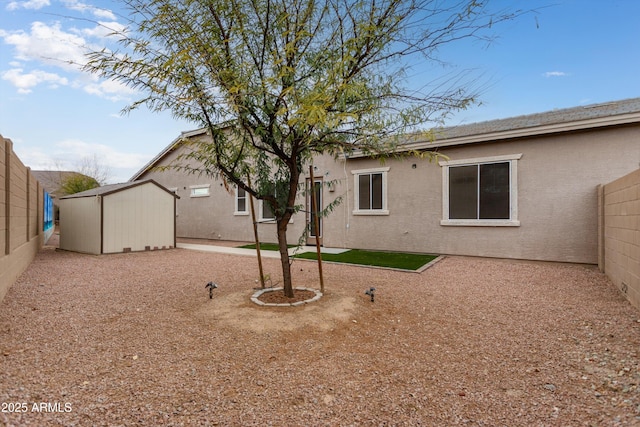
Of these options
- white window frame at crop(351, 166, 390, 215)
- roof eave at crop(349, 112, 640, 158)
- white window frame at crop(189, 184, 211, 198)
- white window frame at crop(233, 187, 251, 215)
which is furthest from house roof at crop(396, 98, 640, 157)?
white window frame at crop(189, 184, 211, 198)

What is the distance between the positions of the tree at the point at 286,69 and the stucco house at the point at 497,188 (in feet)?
5.69

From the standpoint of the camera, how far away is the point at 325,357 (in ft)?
9.74

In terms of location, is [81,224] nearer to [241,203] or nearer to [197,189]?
[197,189]

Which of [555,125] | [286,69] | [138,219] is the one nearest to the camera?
[286,69]

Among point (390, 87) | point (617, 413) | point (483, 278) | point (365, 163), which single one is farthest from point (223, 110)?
point (365, 163)

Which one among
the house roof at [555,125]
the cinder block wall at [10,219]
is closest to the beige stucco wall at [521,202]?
the house roof at [555,125]

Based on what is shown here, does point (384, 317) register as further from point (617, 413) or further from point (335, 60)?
point (335, 60)

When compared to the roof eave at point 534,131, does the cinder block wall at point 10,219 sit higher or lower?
lower

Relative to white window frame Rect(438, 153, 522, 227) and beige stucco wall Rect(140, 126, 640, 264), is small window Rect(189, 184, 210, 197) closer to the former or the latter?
beige stucco wall Rect(140, 126, 640, 264)

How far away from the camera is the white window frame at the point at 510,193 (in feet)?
26.0

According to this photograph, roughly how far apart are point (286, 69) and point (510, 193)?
6795mm

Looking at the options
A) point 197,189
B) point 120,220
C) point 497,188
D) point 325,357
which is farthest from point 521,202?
point 197,189

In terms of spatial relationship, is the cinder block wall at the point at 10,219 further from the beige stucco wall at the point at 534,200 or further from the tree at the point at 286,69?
the beige stucco wall at the point at 534,200

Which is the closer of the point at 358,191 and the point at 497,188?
the point at 497,188
